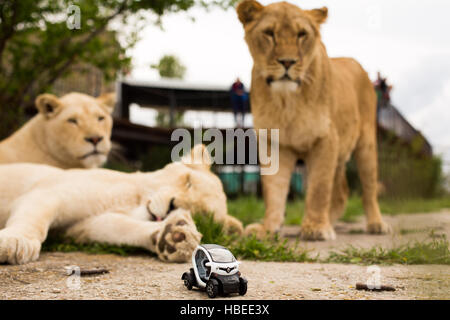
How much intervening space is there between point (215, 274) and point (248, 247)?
113 centimetres

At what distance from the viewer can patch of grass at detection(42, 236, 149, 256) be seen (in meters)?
2.54

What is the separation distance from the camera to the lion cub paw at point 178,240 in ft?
6.89

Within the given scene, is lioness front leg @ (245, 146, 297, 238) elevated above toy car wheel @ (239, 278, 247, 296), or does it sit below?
above

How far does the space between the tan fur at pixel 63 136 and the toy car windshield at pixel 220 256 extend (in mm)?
2630

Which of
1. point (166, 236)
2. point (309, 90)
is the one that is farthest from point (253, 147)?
point (166, 236)

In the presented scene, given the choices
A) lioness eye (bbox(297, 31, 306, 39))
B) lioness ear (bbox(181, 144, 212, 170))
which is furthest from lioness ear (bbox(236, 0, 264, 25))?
lioness ear (bbox(181, 144, 212, 170))

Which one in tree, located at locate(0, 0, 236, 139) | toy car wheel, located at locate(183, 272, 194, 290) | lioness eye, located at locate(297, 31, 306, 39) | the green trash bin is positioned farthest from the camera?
the green trash bin

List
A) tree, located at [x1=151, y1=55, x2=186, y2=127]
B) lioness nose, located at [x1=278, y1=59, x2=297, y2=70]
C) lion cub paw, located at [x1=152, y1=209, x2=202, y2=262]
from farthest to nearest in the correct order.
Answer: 1. tree, located at [x1=151, y1=55, x2=186, y2=127]
2. lioness nose, located at [x1=278, y1=59, x2=297, y2=70]
3. lion cub paw, located at [x1=152, y1=209, x2=202, y2=262]

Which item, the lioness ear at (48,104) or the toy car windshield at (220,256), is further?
the lioness ear at (48,104)

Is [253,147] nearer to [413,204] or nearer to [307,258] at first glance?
[307,258]

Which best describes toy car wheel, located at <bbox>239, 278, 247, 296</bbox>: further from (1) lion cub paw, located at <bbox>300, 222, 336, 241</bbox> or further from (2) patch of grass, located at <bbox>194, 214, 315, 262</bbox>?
(1) lion cub paw, located at <bbox>300, 222, 336, 241</bbox>

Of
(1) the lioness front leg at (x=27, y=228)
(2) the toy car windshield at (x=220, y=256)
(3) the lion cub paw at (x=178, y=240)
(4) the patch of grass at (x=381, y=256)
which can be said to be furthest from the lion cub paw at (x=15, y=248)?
(4) the patch of grass at (x=381, y=256)

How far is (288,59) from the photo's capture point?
2.97 meters

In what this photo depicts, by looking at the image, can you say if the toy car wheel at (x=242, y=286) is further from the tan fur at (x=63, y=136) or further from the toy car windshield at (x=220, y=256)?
the tan fur at (x=63, y=136)
